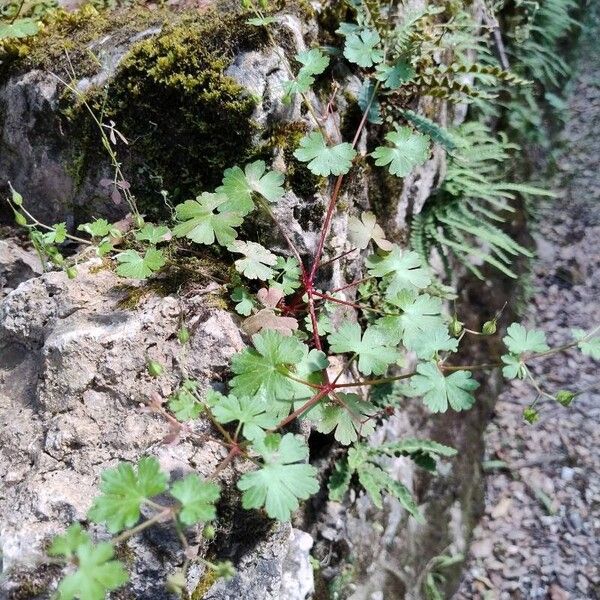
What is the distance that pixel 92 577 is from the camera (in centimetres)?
148

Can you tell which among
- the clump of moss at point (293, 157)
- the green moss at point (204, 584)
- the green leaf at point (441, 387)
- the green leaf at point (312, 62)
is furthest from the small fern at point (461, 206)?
the green moss at point (204, 584)

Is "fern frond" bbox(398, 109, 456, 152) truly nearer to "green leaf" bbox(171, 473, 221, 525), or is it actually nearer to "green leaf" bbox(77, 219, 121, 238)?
"green leaf" bbox(77, 219, 121, 238)

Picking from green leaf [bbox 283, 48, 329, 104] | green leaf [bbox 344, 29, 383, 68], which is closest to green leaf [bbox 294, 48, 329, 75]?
green leaf [bbox 283, 48, 329, 104]

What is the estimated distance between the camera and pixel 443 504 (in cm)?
384

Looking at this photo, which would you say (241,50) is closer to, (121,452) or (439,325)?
(439,325)

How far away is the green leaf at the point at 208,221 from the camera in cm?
218

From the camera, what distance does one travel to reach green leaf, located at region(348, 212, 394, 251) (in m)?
2.60

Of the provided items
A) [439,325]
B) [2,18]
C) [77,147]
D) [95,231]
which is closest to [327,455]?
[439,325]

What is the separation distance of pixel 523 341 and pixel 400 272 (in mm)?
557

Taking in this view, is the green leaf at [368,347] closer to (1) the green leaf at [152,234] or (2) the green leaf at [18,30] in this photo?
(1) the green leaf at [152,234]

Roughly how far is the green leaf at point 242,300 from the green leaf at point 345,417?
48 cm

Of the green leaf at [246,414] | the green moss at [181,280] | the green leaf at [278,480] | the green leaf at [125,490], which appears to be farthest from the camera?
the green moss at [181,280]

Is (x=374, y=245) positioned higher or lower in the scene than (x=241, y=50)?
lower

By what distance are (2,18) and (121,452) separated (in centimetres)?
211
